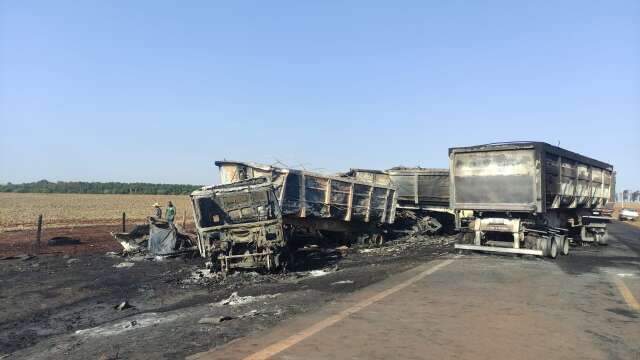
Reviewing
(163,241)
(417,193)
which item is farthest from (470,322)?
(417,193)

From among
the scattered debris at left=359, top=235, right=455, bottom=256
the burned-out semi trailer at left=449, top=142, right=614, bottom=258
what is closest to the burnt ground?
the scattered debris at left=359, top=235, right=455, bottom=256

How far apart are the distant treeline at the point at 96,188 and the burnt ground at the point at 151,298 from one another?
8915 centimetres

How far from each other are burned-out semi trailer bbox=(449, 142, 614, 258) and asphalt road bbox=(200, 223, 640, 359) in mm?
2614

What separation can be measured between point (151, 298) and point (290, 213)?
6.15m

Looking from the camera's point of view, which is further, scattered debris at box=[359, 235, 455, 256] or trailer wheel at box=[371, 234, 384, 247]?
trailer wheel at box=[371, 234, 384, 247]

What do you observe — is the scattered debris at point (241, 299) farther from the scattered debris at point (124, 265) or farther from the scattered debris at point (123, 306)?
the scattered debris at point (124, 265)

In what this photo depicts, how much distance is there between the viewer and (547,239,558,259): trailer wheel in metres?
13.4

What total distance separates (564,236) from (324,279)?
7607 mm

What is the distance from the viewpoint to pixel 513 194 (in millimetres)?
13188

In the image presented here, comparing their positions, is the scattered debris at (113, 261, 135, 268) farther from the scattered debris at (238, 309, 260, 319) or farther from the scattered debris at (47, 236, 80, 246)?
the scattered debris at (238, 309, 260, 319)

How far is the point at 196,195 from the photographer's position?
13.1 m

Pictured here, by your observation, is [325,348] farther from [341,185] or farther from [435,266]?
[341,185]

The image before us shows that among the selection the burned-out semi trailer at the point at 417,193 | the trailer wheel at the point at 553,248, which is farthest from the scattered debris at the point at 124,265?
the trailer wheel at the point at 553,248

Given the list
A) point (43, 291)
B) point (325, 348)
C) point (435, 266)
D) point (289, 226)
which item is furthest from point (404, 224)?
point (325, 348)
